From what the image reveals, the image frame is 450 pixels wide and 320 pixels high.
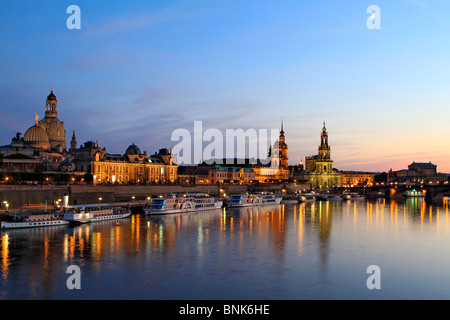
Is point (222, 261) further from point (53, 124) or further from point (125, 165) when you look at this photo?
point (53, 124)

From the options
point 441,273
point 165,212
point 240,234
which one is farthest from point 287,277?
point 165,212

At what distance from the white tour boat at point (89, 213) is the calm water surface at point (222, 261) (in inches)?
93.0

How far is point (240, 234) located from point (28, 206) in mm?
32169

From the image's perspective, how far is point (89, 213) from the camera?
53.3 meters

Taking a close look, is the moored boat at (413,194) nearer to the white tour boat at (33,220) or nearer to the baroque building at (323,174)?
the baroque building at (323,174)

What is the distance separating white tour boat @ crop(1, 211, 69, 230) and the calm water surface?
53.0 inches

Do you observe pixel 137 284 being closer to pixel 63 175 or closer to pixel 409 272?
pixel 409 272

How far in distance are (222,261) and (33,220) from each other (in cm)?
2479

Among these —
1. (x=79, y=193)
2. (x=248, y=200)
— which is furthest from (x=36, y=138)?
(x=248, y=200)

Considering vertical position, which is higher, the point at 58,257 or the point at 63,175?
the point at 63,175

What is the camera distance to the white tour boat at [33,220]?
45.4 metres
